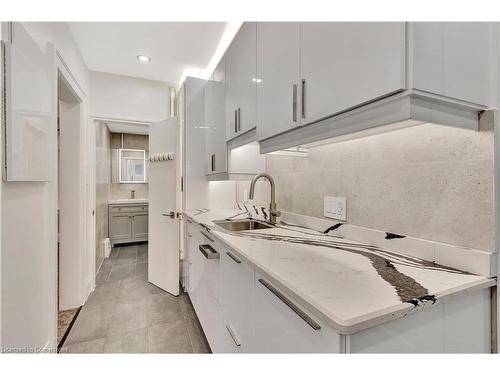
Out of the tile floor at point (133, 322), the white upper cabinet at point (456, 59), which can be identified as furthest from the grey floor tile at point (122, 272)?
the white upper cabinet at point (456, 59)

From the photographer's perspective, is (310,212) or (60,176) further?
(60,176)

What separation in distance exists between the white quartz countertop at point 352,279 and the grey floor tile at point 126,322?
1375 millimetres

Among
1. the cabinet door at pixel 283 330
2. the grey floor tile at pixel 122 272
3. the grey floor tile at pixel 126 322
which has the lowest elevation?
the grey floor tile at pixel 126 322

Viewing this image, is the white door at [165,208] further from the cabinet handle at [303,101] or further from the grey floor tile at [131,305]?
the cabinet handle at [303,101]

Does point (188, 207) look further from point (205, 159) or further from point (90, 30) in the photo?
point (90, 30)

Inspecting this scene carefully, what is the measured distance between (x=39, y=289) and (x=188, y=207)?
1289mm

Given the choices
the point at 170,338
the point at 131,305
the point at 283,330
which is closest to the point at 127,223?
the point at 131,305

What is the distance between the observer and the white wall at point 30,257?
1.08 meters

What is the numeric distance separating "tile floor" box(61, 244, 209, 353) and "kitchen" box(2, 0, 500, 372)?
0.02 metres

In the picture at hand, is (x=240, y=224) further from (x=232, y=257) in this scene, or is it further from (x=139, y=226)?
(x=139, y=226)

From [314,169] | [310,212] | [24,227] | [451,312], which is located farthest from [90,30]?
[451,312]

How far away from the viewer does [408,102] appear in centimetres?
68

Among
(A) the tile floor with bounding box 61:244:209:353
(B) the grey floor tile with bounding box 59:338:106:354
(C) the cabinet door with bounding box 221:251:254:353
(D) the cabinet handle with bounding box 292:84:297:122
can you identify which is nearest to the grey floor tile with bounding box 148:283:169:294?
(A) the tile floor with bounding box 61:244:209:353
